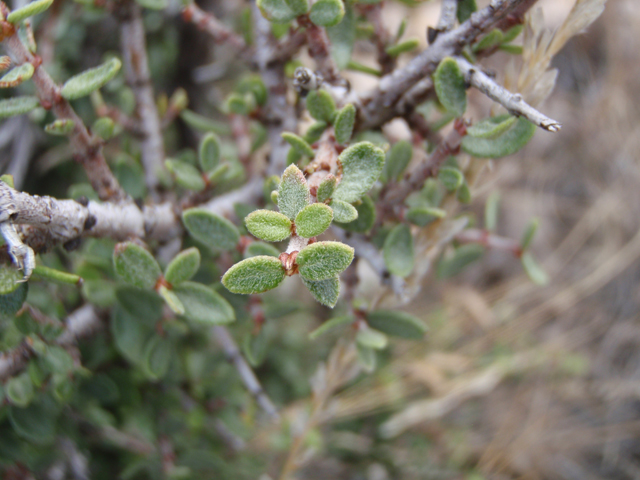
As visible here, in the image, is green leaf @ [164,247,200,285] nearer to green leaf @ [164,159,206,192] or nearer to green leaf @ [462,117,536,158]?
green leaf @ [164,159,206,192]

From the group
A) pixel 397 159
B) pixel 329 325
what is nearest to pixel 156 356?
pixel 329 325

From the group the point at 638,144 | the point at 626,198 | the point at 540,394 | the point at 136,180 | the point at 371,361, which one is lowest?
the point at 540,394

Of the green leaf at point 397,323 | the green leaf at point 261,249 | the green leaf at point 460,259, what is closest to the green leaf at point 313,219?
the green leaf at point 261,249

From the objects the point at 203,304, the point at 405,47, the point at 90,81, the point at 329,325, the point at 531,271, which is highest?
the point at 90,81

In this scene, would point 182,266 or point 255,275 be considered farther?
point 182,266

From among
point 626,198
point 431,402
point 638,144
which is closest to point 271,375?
point 431,402

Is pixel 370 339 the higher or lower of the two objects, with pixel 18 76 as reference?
lower

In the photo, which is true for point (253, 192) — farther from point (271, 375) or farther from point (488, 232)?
point (271, 375)

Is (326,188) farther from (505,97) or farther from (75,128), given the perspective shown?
(75,128)
